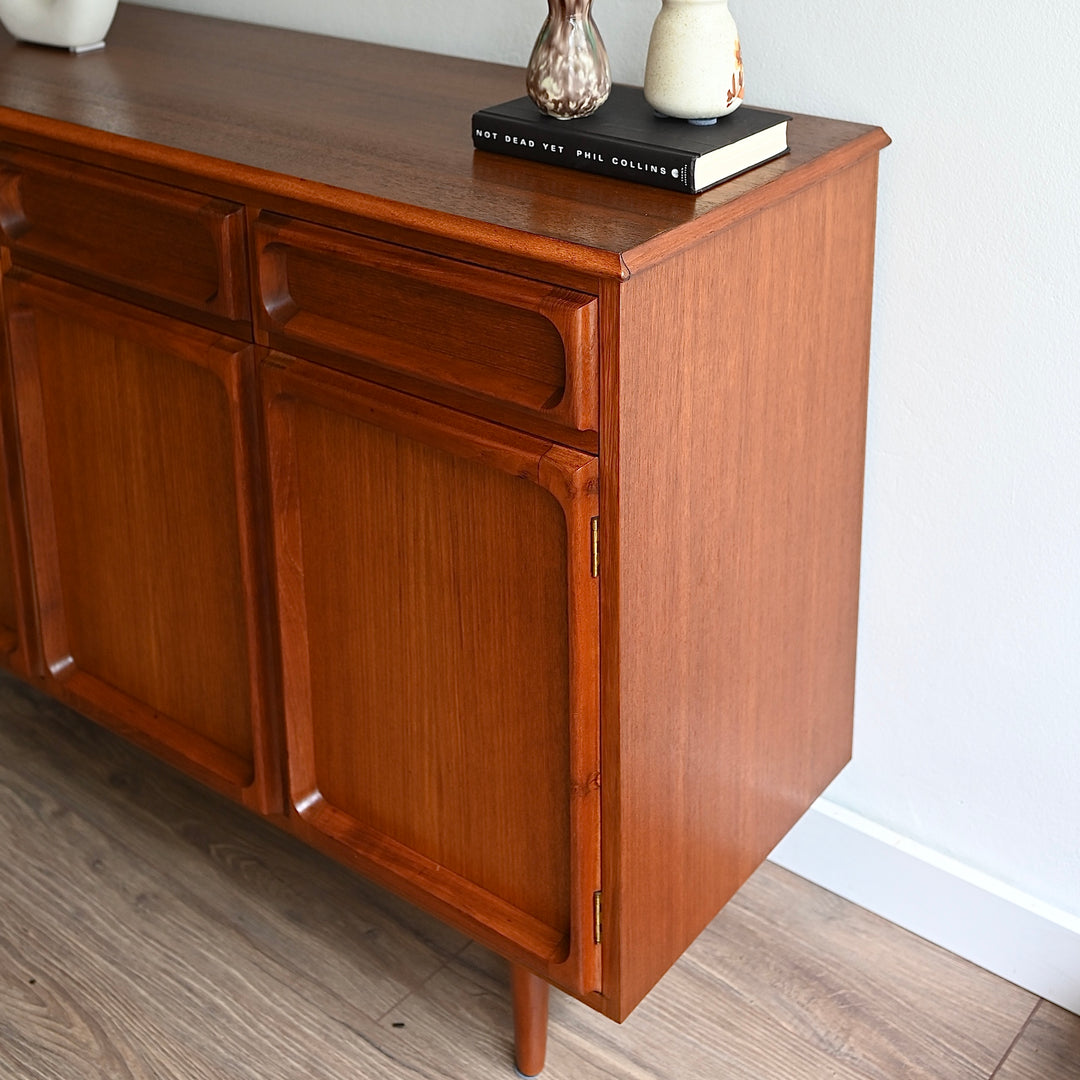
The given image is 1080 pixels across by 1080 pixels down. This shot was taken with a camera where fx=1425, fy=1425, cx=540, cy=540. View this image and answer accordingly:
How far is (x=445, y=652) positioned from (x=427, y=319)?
0.94ft

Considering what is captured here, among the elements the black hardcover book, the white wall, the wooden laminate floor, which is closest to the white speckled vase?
the black hardcover book

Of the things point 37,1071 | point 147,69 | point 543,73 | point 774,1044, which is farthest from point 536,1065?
point 147,69

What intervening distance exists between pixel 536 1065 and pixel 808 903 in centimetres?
38

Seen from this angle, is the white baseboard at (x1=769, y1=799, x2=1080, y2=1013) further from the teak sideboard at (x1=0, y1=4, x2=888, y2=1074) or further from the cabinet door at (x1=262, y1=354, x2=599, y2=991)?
the cabinet door at (x1=262, y1=354, x2=599, y2=991)

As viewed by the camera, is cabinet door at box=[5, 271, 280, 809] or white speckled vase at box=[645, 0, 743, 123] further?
cabinet door at box=[5, 271, 280, 809]

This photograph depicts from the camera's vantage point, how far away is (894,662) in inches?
57.4

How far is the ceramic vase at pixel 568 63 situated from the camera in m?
1.11

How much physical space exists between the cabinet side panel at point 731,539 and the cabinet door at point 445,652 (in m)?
0.04

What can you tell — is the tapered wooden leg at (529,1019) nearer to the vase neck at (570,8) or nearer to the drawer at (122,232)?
the drawer at (122,232)

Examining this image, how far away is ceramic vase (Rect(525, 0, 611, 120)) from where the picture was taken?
1105 mm

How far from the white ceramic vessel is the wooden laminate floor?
2.93ft

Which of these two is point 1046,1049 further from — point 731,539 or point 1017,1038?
point 731,539

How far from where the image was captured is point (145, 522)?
4.62ft

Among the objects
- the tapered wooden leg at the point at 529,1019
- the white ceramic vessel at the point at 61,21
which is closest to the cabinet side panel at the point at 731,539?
the tapered wooden leg at the point at 529,1019
